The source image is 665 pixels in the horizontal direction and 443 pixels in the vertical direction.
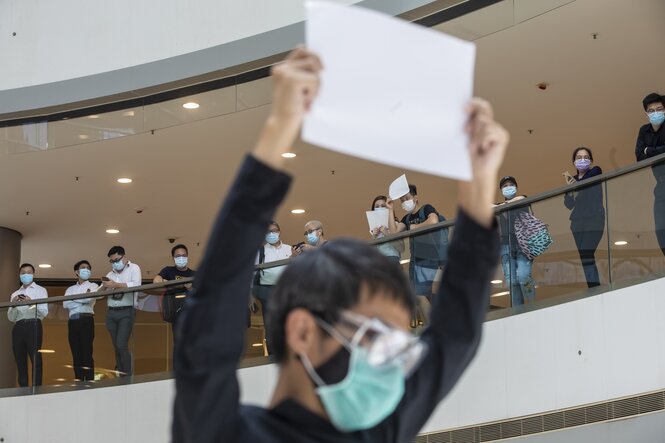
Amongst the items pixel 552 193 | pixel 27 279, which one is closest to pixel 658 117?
pixel 552 193

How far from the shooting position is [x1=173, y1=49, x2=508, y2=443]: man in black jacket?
156 cm

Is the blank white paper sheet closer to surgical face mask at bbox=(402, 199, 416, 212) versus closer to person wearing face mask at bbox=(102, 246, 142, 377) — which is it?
surgical face mask at bbox=(402, 199, 416, 212)

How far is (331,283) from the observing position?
5.34ft

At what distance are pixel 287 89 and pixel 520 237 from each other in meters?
7.14

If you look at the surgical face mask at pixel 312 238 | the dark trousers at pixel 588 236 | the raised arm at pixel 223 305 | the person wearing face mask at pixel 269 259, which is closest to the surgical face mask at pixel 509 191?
the dark trousers at pixel 588 236

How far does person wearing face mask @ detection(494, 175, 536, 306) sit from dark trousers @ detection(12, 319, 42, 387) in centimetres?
549

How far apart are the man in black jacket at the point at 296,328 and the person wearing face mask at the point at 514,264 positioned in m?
6.89

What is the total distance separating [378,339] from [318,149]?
12.5 meters

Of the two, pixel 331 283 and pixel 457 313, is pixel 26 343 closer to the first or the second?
pixel 457 313

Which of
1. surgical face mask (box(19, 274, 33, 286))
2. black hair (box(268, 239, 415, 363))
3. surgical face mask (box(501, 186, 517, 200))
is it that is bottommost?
black hair (box(268, 239, 415, 363))

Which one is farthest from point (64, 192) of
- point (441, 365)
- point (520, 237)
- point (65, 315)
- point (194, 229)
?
point (441, 365)

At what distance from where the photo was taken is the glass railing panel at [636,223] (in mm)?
7949

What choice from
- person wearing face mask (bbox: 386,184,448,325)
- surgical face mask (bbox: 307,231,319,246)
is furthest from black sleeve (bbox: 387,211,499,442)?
surgical face mask (bbox: 307,231,319,246)

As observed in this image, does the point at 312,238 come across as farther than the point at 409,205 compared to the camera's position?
Yes
